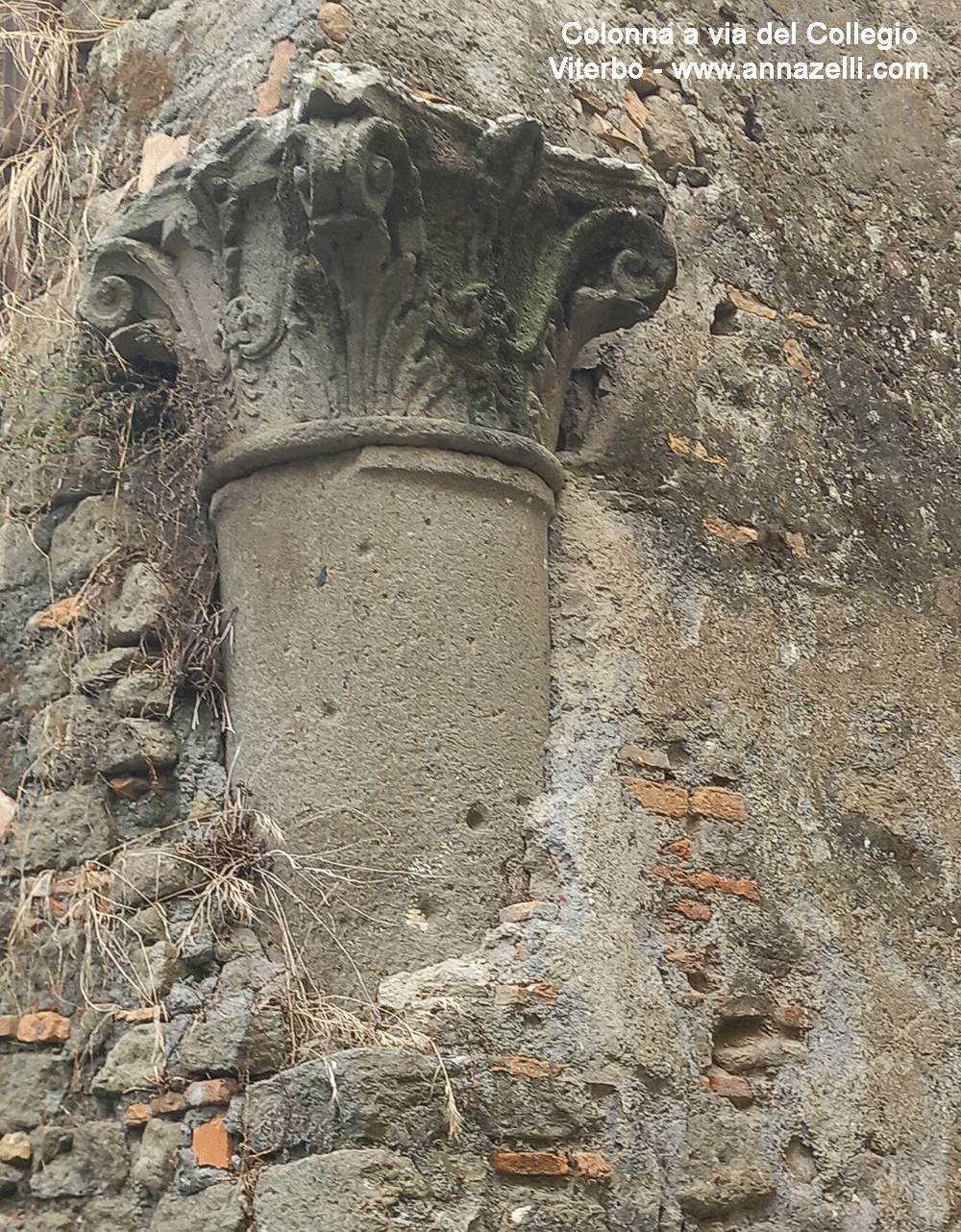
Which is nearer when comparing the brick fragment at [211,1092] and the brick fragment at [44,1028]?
the brick fragment at [211,1092]

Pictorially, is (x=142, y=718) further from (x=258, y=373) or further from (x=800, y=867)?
(x=800, y=867)

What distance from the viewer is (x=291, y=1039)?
9.45 ft

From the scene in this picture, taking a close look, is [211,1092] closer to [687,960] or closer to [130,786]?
[130,786]

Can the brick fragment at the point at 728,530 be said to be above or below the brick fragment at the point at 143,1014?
above

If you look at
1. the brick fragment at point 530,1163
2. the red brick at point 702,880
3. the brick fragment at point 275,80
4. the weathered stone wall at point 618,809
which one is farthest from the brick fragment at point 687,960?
the brick fragment at point 275,80

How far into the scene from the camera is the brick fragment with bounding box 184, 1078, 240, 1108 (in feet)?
9.30

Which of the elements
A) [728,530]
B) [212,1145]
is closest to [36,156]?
[728,530]

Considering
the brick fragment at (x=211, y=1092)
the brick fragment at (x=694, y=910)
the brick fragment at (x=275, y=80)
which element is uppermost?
the brick fragment at (x=275, y=80)

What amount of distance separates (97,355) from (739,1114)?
2.19 metres

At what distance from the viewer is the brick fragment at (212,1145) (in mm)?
2791

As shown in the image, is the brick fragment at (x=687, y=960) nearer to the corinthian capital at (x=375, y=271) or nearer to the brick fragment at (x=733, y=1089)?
the brick fragment at (x=733, y=1089)

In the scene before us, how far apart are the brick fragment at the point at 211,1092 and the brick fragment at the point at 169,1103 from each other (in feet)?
0.04

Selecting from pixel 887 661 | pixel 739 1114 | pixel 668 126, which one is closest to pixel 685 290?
pixel 668 126

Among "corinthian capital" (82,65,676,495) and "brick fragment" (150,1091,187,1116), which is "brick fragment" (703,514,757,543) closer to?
Answer: "corinthian capital" (82,65,676,495)
